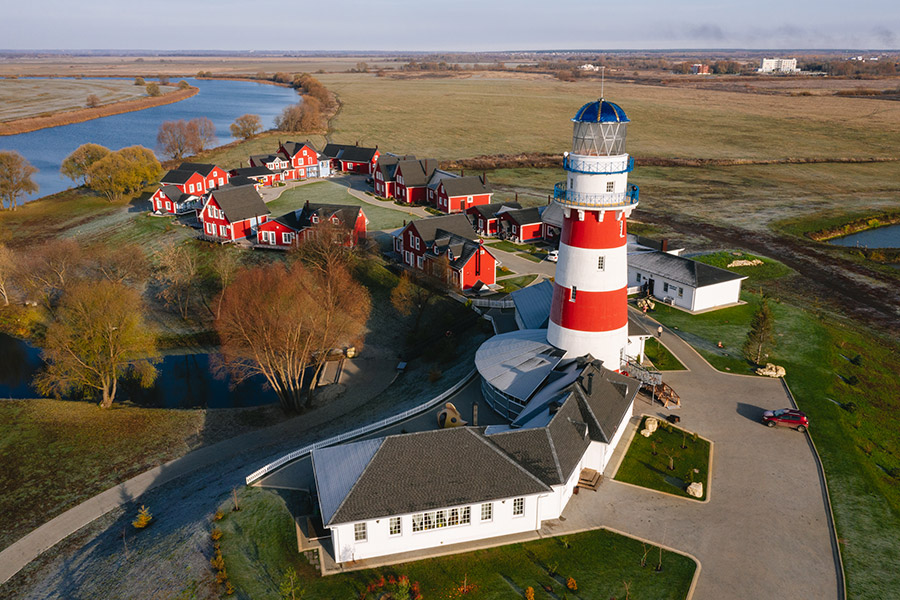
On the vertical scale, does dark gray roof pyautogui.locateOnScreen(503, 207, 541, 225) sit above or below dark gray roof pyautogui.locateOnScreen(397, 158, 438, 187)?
below

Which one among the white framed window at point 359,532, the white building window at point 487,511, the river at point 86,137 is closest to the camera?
the white framed window at point 359,532

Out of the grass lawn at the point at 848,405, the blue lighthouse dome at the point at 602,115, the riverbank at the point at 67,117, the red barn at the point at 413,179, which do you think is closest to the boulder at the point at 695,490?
the grass lawn at the point at 848,405

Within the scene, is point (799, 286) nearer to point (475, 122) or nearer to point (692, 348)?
point (692, 348)

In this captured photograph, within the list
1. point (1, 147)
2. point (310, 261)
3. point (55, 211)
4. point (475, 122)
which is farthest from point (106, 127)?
point (310, 261)

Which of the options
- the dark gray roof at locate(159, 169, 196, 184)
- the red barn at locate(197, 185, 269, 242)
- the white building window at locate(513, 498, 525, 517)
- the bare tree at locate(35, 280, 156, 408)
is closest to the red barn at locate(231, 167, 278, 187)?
the dark gray roof at locate(159, 169, 196, 184)

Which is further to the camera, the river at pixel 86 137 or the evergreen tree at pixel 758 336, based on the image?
the river at pixel 86 137

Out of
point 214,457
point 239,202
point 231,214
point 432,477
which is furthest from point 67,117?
point 432,477

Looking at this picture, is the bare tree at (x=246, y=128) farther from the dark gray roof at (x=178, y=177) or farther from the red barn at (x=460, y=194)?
the red barn at (x=460, y=194)

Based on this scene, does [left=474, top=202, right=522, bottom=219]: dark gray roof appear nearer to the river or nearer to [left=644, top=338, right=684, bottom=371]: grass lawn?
[left=644, top=338, right=684, bottom=371]: grass lawn
